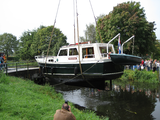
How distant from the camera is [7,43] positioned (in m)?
50.2

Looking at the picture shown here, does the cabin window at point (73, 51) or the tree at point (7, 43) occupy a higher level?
the tree at point (7, 43)

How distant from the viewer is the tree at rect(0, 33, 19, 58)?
162 feet

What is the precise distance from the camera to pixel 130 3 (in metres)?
21.3

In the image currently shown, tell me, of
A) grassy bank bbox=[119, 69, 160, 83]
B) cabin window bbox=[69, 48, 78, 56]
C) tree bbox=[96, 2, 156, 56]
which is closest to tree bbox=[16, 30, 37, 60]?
tree bbox=[96, 2, 156, 56]

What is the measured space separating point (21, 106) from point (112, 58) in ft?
17.7

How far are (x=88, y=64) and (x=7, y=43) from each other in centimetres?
5069

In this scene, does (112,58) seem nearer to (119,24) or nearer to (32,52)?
(119,24)

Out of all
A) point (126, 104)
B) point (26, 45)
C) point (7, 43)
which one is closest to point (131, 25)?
point (126, 104)

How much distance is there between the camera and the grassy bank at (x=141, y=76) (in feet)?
49.9

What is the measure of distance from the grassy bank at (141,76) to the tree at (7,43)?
46.5 meters

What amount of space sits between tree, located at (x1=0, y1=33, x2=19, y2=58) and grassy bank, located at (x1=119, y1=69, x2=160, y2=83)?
4650 centimetres

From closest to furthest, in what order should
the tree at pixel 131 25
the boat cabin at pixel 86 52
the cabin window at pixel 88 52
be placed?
the boat cabin at pixel 86 52
the cabin window at pixel 88 52
the tree at pixel 131 25

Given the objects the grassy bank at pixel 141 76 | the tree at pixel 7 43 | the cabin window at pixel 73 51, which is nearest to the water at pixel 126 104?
the grassy bank at pixel 141 76

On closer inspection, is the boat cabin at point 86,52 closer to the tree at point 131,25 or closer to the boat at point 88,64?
the boat at point 88,64
